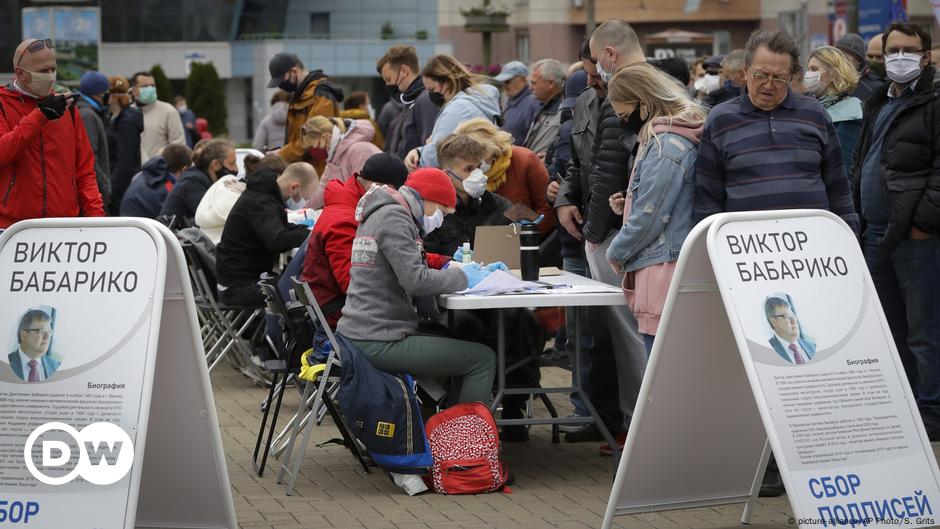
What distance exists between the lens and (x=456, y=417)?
19.8 ft

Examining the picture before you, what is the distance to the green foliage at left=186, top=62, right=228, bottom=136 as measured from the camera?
42406 mm

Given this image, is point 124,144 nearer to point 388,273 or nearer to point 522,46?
point 388,273

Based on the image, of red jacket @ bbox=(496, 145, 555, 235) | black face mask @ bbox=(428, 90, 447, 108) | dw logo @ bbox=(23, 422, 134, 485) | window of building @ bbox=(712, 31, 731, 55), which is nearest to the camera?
dw logo @ bbox=(23, 422, 134, 485)

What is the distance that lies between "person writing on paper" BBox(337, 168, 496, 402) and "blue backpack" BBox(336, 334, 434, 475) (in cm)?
12

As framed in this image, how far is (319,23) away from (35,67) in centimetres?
5321

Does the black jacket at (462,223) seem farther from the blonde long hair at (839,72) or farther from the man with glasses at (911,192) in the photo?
the blonde long hair at (839,72)

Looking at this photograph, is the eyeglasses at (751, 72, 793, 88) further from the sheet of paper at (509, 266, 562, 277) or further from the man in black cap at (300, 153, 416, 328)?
the man in black cap at (300, 153, 416, 328)

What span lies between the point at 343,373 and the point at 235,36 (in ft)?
173

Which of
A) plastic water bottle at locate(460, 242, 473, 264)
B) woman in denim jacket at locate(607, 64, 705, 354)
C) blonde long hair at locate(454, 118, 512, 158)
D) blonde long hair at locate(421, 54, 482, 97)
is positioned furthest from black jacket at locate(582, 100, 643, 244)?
blonde long hair at locate(421, 54, 482, 97)

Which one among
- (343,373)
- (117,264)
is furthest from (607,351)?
(117,264)

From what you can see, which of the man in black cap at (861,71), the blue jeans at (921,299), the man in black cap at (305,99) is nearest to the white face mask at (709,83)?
the man in black cap at (861,71)

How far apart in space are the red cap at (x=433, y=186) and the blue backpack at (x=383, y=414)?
0.76m

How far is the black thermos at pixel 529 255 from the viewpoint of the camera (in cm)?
634

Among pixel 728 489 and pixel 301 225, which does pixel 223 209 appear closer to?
pixel 301 225
